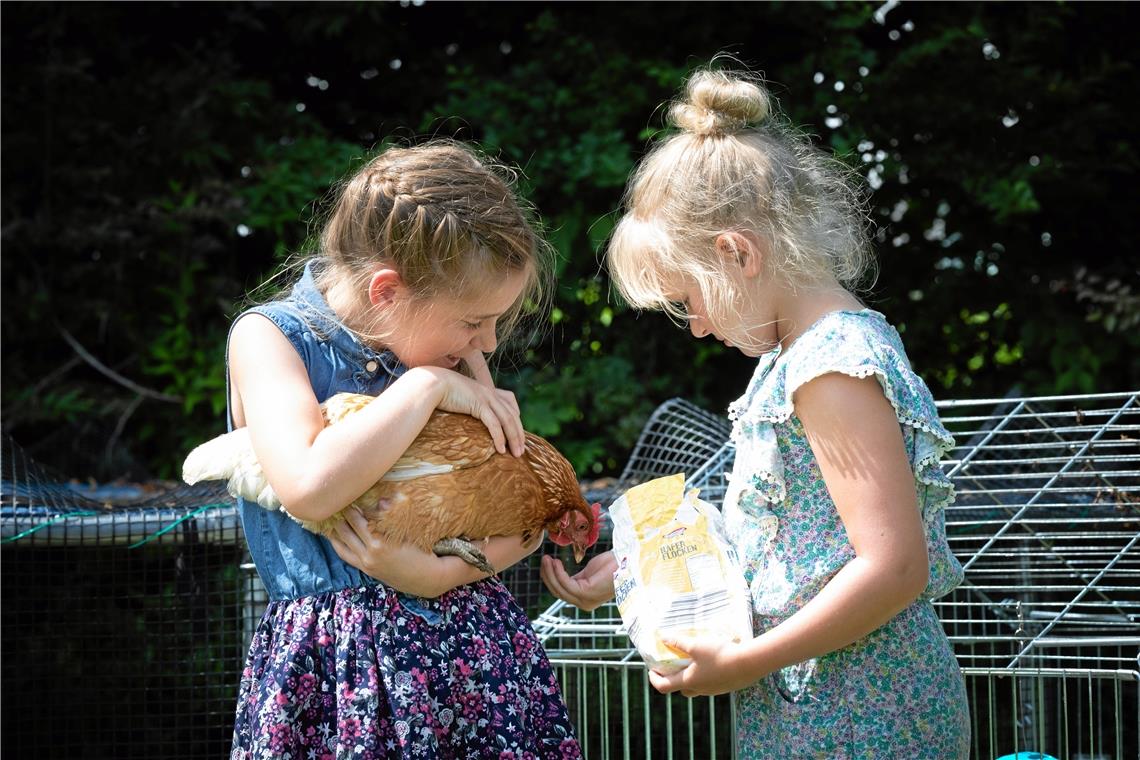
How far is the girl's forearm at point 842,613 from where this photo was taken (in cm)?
130

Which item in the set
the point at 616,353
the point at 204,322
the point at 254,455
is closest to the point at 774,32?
the point at 616,353

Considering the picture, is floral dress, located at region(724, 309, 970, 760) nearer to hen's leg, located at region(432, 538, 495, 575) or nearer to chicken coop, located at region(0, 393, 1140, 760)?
hen's leg, located at region(432, 538, 495, 575)

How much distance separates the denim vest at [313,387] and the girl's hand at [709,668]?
1.41 feet

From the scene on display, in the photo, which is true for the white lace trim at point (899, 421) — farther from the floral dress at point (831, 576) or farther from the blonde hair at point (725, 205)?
the blonde hair at point (725, 205)

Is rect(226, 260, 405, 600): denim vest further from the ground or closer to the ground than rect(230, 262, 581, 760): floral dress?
further from the ground

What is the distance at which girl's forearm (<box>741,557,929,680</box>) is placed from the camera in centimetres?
130

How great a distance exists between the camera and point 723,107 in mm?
1485

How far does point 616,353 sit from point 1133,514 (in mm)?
2118

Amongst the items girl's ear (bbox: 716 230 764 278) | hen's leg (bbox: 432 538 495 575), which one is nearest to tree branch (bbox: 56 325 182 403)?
hen's leg (bbox: 432 538 495 575)

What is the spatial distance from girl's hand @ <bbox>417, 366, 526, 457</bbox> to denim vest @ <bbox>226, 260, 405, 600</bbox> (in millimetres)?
124

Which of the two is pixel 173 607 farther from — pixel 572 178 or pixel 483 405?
pixel 572 178

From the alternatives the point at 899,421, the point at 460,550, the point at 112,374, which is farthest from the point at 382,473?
the point at 112,374

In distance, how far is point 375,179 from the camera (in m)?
1.53

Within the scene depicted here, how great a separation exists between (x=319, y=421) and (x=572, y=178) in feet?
8.81
